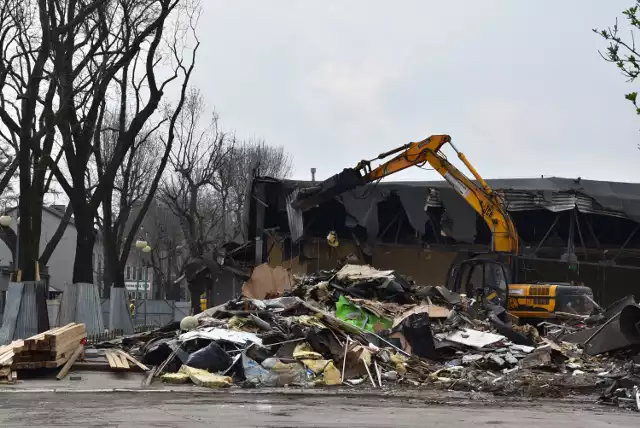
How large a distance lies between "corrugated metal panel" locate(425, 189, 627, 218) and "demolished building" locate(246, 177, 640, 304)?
0.04 metres

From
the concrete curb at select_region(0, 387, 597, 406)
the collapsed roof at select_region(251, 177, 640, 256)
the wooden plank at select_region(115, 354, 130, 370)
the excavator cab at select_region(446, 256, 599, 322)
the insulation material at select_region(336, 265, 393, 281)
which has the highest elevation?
the collapsed roof at select_region(251, 177, 640, 256)

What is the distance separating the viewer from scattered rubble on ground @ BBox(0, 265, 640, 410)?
1384 centimetres

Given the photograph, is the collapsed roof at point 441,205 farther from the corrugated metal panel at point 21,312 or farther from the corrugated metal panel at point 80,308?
the corrugated metal panel at point 21,312

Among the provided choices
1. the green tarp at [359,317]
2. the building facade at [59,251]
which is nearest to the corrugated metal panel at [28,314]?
the green tarp at [359,317]

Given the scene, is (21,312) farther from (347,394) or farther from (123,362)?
(347,394)

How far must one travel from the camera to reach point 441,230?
3002 centimetres

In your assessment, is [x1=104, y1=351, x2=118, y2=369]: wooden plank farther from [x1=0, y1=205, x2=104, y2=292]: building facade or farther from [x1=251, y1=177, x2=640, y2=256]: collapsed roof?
[x1=0, y1=205, x2=104, y2=292]: building facade

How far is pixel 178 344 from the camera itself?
15039mm

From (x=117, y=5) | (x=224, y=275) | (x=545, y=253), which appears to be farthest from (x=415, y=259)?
(x=117, y=5)

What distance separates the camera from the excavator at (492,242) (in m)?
20.4

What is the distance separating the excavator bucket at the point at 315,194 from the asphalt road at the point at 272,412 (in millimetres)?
15328

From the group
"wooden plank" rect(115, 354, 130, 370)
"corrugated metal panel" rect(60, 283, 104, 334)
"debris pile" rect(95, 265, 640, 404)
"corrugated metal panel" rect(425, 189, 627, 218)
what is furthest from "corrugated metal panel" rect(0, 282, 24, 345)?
"corrugated metal panel" rect(425, 189, 627, 218)

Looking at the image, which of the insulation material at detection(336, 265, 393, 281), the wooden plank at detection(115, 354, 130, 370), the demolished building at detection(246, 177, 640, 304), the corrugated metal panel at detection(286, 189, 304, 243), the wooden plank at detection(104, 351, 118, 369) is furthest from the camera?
the demolished building at detection(246, 177, 640, 304)

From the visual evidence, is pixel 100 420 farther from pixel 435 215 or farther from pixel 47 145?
pixel 435 215
